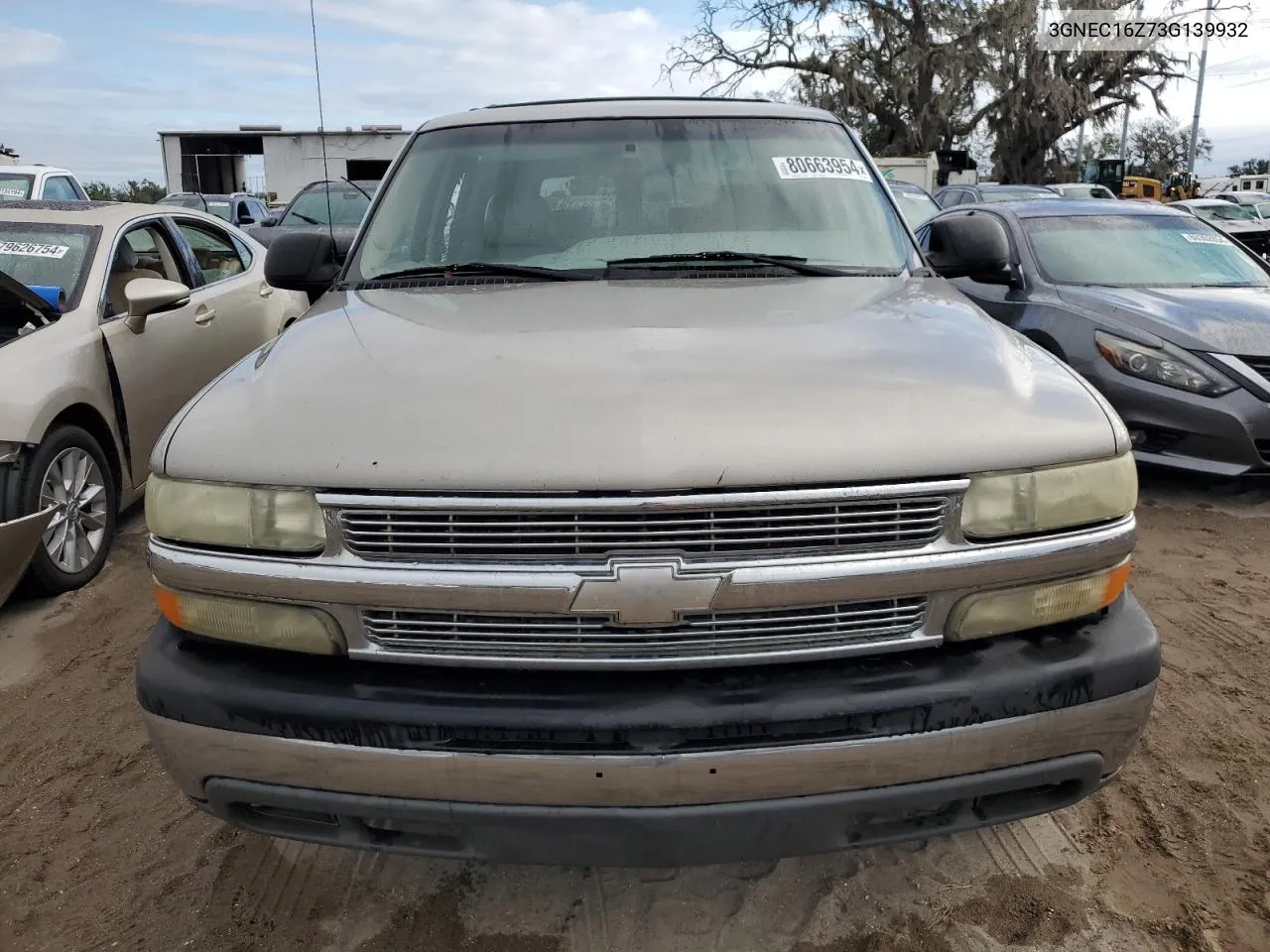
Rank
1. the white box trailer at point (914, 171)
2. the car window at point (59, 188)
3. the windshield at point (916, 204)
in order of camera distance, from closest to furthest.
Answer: the car window at point (59, 188), the windshield at point (916, 204), the white box trailer at point (914, 171)

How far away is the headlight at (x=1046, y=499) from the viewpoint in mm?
1884

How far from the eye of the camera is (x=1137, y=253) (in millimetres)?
6223

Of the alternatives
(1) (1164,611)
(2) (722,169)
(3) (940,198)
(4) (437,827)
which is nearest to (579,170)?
(2) (722,169)

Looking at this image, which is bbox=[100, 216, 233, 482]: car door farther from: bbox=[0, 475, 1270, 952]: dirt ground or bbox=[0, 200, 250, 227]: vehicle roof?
bbox=[0, 475, 1270, 952]: dirt ground

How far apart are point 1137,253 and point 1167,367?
1.40 m

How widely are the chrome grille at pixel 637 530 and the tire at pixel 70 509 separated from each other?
2.73m

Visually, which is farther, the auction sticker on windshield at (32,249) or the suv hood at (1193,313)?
the suv hood at (1193,313)

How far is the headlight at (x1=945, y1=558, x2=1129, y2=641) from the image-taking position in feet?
Answer: 6.36

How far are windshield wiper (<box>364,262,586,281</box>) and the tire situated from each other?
188cm

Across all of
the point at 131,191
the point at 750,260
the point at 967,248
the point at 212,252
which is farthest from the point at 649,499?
the point at 131,191

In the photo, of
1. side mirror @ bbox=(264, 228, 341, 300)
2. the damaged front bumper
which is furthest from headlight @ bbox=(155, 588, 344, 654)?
the damaged front bumper

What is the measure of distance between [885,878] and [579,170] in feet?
7.27

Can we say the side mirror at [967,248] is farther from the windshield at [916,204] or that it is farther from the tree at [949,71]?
the tree at [949,71]

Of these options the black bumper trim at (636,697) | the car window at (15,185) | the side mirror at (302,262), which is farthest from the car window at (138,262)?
the car window at (15,185)
